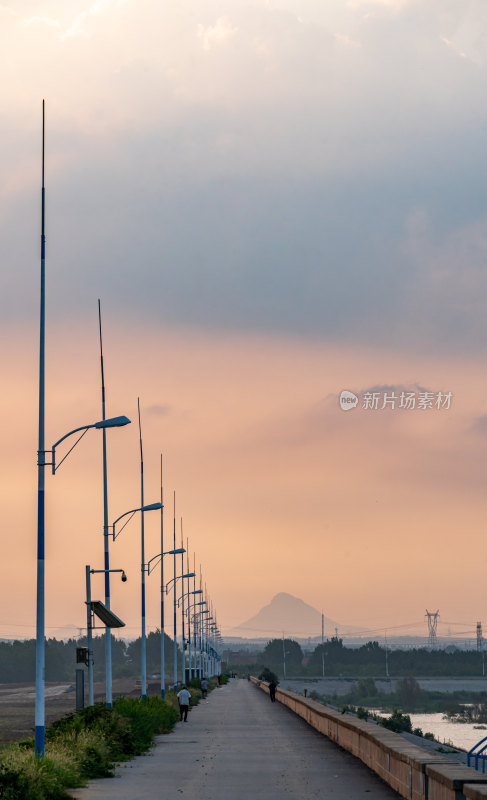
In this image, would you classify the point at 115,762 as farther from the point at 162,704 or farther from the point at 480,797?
the point at 162,704

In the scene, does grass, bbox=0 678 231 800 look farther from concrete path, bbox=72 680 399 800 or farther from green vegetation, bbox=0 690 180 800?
concrete path, bbox=72 680 399 800

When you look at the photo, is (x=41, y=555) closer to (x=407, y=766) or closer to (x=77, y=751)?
(x=77, y=751)

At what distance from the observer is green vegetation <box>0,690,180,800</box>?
2033 centimetres

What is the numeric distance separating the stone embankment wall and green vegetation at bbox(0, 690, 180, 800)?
240 inches

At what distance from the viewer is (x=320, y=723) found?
42.8 meters

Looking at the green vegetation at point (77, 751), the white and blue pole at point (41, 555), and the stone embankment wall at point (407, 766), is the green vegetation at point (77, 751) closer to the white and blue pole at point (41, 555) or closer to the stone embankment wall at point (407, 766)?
the white and blue pole at point (41, 555)

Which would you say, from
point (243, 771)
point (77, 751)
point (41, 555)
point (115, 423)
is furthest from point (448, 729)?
point (41, 555)

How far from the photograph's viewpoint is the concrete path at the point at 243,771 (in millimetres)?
22469

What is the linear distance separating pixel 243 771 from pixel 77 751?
13.1 ft

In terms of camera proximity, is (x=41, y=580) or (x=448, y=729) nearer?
(x=41, y=580)

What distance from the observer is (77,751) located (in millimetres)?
27703

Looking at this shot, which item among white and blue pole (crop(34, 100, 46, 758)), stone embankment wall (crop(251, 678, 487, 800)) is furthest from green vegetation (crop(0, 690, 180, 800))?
stone embankment wall (crop(251, 678, 487, 800))

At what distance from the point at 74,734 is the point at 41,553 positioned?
555 cm

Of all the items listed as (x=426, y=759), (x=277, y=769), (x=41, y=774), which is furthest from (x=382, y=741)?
(x=41, y=774)
